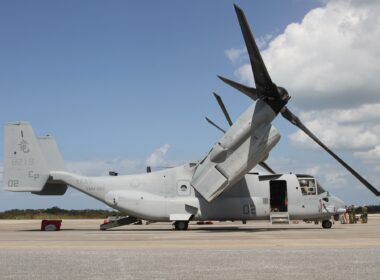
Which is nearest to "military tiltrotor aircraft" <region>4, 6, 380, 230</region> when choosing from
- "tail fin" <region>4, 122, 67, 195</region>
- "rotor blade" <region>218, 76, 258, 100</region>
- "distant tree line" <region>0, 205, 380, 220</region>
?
"tail fin" <region>4, 122, 67, 195</region>

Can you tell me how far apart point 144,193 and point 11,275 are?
19.1 meters

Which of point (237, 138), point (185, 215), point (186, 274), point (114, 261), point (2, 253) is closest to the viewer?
point (186, 274)

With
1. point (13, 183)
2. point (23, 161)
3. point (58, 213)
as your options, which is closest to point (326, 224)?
point (23, 161)

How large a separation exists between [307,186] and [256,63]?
8888 mm

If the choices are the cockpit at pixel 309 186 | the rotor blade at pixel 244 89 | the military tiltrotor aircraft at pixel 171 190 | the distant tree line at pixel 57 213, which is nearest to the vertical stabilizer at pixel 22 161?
the military tiltrotor aircraft at pixel 171 190

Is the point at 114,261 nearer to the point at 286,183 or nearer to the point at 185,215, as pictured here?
the point at 185,215

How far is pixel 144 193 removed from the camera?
2722 centimetres

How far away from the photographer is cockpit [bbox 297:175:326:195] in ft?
89.4

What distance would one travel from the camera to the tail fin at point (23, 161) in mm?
26844

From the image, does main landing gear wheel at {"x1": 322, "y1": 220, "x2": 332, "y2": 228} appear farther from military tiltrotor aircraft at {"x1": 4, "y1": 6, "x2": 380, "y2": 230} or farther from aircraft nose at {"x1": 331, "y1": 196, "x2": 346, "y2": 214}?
aircraft nose at {"x1": 331, "y1": 196, "x2": 346, "y2": 214}

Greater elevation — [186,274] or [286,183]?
[286,183]

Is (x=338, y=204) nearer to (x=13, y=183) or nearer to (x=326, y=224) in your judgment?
(x=326, y=224)

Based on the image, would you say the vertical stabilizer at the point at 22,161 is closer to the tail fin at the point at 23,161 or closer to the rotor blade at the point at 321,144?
the tail fin at the point at 23,161

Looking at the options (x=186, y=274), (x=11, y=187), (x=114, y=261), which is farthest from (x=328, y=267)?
(x=11, y=187)
